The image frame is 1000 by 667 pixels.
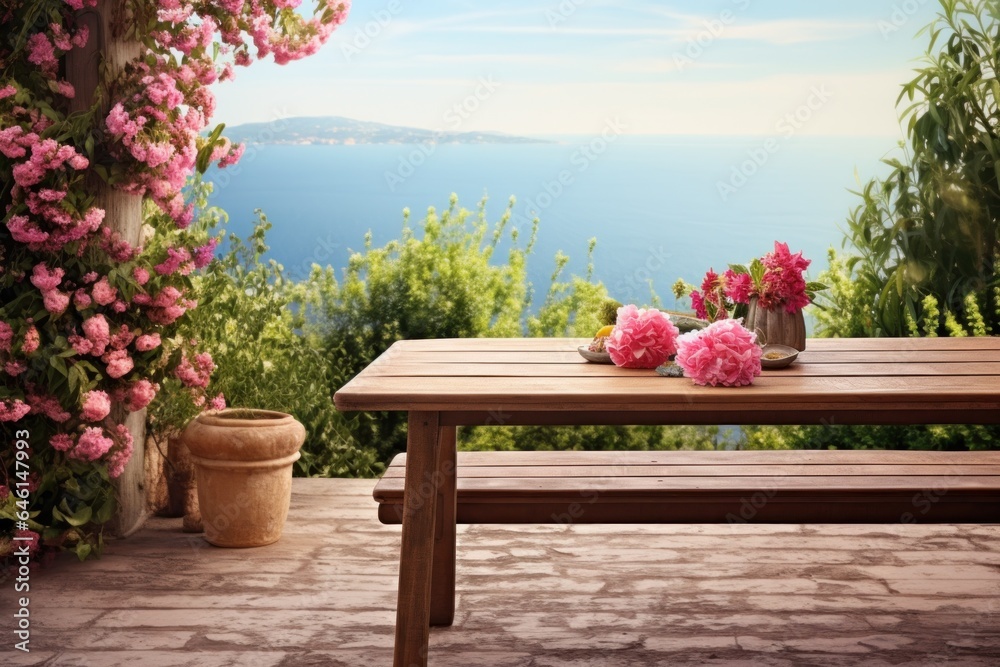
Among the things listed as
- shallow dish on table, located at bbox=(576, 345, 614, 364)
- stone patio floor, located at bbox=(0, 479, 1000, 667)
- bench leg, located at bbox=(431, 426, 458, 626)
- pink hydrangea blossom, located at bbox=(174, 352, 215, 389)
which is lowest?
stone patio floor, located at bbox=(0, 479, 1000, 667)

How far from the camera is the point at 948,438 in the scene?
486 cm

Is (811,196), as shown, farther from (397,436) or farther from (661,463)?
(661,463)

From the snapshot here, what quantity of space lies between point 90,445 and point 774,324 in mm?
2312

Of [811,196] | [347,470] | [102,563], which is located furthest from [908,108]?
[102,563]

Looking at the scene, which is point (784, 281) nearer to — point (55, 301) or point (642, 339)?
point (642, 339)

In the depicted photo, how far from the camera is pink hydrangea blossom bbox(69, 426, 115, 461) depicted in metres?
3.56

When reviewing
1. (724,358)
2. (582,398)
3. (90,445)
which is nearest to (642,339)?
(724,358)

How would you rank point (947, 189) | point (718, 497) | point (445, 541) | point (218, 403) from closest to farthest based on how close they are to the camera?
point (718, 497) → point (445, 541) → point (218, 403) → point (947, 189)

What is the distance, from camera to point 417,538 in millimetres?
2490

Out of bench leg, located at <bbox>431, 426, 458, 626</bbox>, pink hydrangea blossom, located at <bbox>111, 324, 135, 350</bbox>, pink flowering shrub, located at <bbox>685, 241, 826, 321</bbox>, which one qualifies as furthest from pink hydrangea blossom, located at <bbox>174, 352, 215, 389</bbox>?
pink flowering shrub, located at <bbox>685, 241, 826, 321</bbox>

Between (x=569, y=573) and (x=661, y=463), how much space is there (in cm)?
62

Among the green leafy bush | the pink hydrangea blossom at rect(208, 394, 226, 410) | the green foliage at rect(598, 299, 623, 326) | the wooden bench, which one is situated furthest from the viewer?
the green leafy bush

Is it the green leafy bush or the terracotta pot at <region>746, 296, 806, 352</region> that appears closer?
the terracotta pot at <region>746, 296, 806, 352</region>

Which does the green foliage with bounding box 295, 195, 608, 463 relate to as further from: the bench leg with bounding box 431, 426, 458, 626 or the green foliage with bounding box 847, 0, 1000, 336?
Result: the bench leg with bounding box 431, 426, 458, 626
